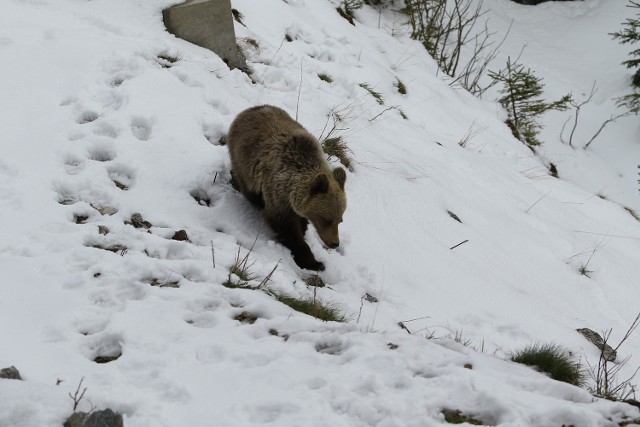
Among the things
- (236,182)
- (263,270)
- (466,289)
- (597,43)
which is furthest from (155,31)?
(597,43)

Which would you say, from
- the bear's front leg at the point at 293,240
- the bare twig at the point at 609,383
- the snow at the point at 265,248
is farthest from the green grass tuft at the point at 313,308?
the bare twig at the point at 609,383

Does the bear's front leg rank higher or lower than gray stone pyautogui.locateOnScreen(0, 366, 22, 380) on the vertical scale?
lower

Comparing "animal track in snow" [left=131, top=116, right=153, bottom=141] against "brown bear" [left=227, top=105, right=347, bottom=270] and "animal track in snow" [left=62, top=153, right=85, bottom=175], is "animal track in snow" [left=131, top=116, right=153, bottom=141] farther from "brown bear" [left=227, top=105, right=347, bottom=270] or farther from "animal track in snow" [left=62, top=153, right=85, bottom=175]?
"brown bear" [left=227, top=105, right=347, bottom=270]

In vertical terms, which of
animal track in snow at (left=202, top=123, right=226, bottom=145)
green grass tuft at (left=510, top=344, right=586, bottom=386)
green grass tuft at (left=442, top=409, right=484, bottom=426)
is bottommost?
animal track in snow at (left=202, top=123, right=226, bottom=145)

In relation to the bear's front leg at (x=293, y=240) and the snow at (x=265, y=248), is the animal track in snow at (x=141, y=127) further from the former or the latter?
the bear's front leg at (x=293, y=240)

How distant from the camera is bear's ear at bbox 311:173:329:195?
477cm

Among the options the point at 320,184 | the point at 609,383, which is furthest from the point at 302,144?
the point at 609,383

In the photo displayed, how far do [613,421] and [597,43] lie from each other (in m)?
17.4

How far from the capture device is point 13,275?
334cm

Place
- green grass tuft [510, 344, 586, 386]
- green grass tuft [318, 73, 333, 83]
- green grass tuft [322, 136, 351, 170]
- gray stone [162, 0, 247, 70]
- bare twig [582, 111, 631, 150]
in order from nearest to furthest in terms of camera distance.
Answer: green grass tuft [510, 344, 586, 386]
green grass tuft [322, 136, 351, 170]
gray stone [162, 0, 247, 70]
green grass tuft [318, 73, 333, 83]
bare twig [582, 111, 631, 150]

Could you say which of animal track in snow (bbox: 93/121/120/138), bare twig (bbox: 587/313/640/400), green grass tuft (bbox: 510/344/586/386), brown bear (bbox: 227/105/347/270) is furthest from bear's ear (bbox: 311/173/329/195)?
bare twig (bbox: 587/313/640/400)

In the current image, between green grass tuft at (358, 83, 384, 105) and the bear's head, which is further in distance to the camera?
green grass tuft at (358, 83, 384, 105)

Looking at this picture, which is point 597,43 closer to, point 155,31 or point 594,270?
point 594,270

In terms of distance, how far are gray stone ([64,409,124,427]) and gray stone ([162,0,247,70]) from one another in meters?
5.78
